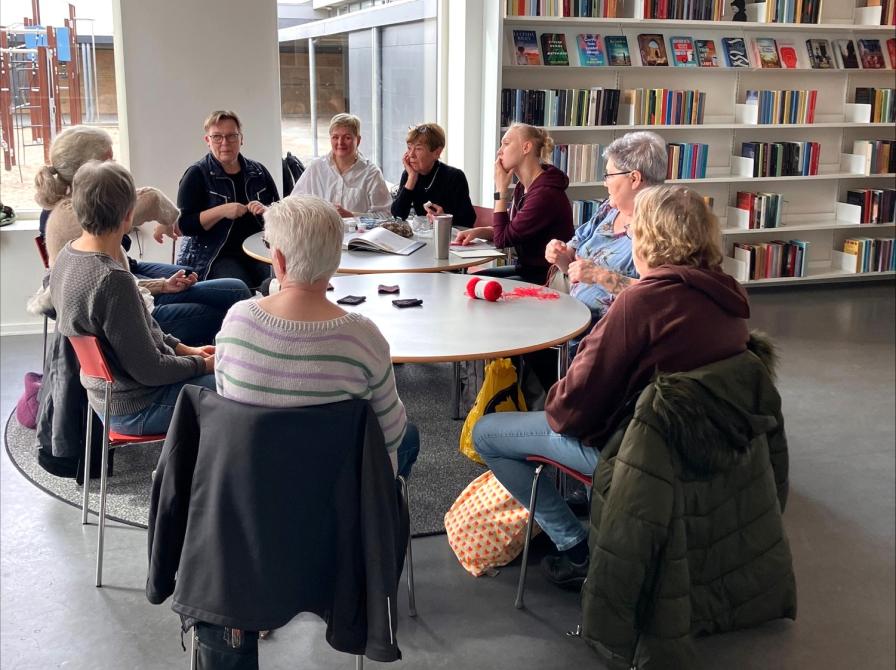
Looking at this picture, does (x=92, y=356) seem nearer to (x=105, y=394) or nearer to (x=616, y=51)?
(x=105, y=394)

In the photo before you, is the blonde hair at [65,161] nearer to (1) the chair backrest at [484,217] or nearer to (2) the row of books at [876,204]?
Result: (1) the chair backrest at [484,217]

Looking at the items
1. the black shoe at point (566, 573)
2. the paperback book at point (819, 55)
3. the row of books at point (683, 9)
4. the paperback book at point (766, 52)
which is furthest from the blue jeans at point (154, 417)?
the paperback book at point (819, 55)

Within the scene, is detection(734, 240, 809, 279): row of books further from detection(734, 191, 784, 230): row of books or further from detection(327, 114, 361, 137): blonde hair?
A: detection(327, 114, 361, 137): blonde hair

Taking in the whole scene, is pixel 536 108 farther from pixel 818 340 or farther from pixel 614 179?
pixel 614 179

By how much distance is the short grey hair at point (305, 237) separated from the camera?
171 centimetres

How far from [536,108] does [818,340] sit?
213 cm

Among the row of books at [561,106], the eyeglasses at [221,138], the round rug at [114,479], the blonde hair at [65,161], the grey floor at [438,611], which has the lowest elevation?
the grey floor at [438,611]

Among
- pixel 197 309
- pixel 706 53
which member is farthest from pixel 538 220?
pixel 706 53

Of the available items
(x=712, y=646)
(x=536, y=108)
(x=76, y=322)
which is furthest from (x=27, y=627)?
(x=536, y=108)

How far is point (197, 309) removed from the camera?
3.41 meters

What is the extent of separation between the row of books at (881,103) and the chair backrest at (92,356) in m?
5.68

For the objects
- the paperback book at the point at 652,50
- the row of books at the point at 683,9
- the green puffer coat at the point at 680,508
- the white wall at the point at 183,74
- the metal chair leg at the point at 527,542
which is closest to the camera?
the green puffer coat at the point at 680,508

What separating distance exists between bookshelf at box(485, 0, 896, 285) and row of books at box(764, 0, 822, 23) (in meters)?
0.05

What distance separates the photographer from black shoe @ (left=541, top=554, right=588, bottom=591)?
7.95 ft
